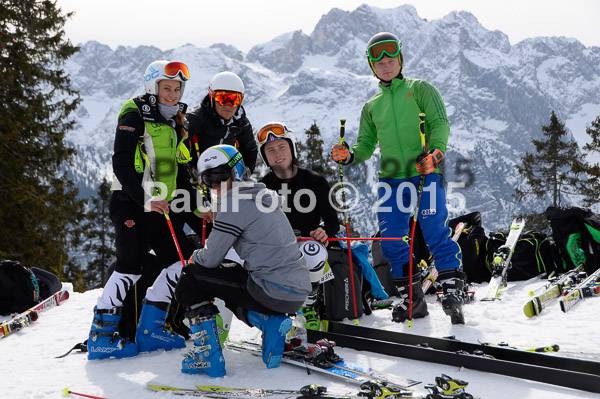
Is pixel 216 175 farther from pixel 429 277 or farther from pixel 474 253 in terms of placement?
pixel 474 253

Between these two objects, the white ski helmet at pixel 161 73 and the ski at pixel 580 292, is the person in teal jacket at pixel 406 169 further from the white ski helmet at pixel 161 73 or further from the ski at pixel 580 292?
the white ski helmet at pixel 161 73

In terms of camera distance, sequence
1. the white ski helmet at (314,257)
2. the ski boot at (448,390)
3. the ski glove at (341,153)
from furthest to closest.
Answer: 1. the ski glove at (341,153)
2. the white ski helmet at (314,257)
3. the ski boot at (448,390)

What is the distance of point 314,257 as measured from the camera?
4.62 m

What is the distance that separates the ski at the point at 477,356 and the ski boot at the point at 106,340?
1.63 metres

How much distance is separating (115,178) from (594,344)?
169 inches

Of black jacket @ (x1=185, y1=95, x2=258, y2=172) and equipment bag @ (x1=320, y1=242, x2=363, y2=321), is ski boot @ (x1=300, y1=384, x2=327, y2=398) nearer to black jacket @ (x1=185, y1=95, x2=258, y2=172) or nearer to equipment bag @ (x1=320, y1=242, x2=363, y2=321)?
equipment bag @ (x1=320, y1=242, x2=363, y2=321)

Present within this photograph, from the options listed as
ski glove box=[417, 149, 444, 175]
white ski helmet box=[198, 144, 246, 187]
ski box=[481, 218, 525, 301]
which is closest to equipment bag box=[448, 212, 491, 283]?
ski box=[481, 218, 525, 301]

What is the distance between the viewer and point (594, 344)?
13.9 ft

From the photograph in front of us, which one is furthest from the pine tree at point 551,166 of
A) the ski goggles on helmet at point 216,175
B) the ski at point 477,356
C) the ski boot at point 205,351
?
the ski boot at point 205,351

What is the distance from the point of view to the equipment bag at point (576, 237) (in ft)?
22.4

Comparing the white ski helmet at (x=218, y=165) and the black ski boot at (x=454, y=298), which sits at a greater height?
the white ski helmet at (x=218, y=165)

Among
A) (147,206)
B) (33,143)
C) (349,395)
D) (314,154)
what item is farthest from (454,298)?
A: (314,154)

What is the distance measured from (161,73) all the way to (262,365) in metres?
2.58

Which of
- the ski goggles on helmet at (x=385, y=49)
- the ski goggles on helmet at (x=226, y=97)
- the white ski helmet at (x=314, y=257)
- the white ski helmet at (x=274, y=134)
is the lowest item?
the white ski helmet at (x=314, y=257)
